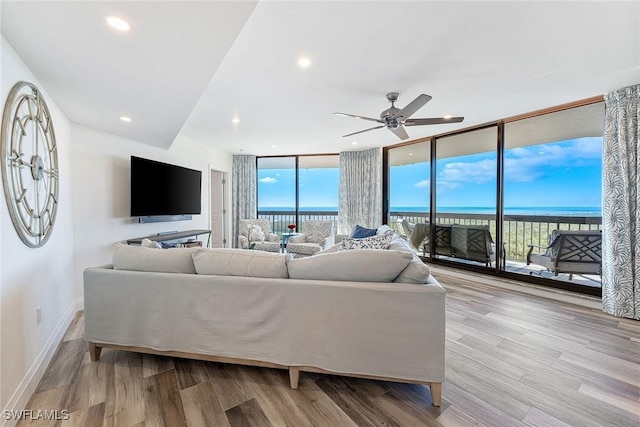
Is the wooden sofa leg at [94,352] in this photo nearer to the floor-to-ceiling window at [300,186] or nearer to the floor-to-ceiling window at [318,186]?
the floor-to-ceiling window at [300,186]

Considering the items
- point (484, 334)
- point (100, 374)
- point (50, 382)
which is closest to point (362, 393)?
point (484, 334)

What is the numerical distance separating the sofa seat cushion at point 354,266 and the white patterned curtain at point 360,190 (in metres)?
4.36

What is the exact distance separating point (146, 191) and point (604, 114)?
5910mm

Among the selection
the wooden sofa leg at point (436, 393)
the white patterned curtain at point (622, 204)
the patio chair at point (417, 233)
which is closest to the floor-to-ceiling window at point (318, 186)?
the patio chair at point (417, 233)

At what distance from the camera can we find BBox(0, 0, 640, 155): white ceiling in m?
1.45

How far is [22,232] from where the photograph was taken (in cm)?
173

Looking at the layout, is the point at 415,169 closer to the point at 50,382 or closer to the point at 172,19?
the point at 172,19

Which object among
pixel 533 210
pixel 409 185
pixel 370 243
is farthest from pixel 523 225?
pixel 370 243

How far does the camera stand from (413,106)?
2.56 m

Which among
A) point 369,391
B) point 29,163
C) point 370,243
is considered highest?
point 29,163

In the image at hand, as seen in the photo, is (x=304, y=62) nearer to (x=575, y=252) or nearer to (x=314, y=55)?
(x=314, y=55)

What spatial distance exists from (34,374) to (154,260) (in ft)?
3.26

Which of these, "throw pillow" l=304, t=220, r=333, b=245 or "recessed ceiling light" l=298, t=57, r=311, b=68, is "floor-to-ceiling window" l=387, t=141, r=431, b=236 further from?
"recessed ceiling light" l=298, t=57, r=311, b=68

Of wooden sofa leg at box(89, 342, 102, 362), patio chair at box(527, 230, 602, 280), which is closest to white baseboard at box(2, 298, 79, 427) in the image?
wooden sofa leg at box(89, 342, 102, 362)
